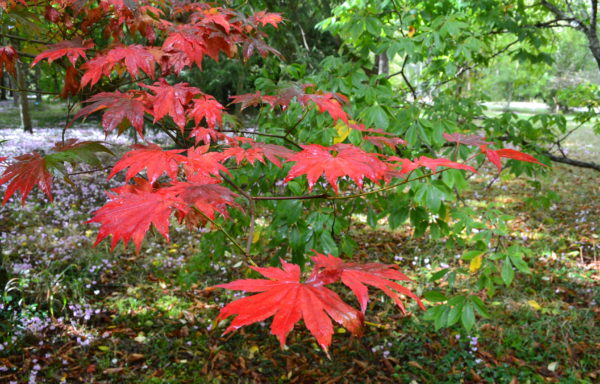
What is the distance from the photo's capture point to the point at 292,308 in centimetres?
63

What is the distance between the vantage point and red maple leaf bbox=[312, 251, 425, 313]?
0.71m

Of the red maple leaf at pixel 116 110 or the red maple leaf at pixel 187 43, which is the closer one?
the red maple leaf at pixel 116 110

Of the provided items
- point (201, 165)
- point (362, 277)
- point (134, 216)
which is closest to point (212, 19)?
point (201, 165)

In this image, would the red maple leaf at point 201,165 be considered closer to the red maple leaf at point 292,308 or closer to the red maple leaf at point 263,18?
the red maple leaf at point 292,308

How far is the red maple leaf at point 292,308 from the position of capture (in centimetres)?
60

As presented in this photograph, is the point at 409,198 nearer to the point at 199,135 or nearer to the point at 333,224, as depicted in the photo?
the point at 333,224

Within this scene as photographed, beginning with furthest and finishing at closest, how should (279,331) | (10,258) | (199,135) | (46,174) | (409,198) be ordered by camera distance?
(10,258)
(409,198)
(199,135)
(46,174)
(279,331)

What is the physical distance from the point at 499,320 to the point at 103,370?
321cm

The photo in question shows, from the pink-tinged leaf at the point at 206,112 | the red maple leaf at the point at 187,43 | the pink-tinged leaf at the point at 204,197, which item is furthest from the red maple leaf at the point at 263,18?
the pink-tinged leaf at the point at 204,197

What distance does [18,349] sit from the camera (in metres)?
2.65

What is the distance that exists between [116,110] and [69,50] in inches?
17.6

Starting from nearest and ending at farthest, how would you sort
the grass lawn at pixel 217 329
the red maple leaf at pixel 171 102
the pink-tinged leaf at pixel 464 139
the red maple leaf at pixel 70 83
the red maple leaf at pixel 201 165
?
1. the red maple leaf at pixel 201 165
2. the red maple leaf at pixel 171 102
3. the pink-tinged leaf at pixel 464 139
4. the red maple leaf at pixel 70 83
5. the grass lawn at pixel 217 329

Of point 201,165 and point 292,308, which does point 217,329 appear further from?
point 292,308

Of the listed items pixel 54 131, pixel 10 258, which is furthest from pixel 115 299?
pixel 54 131
